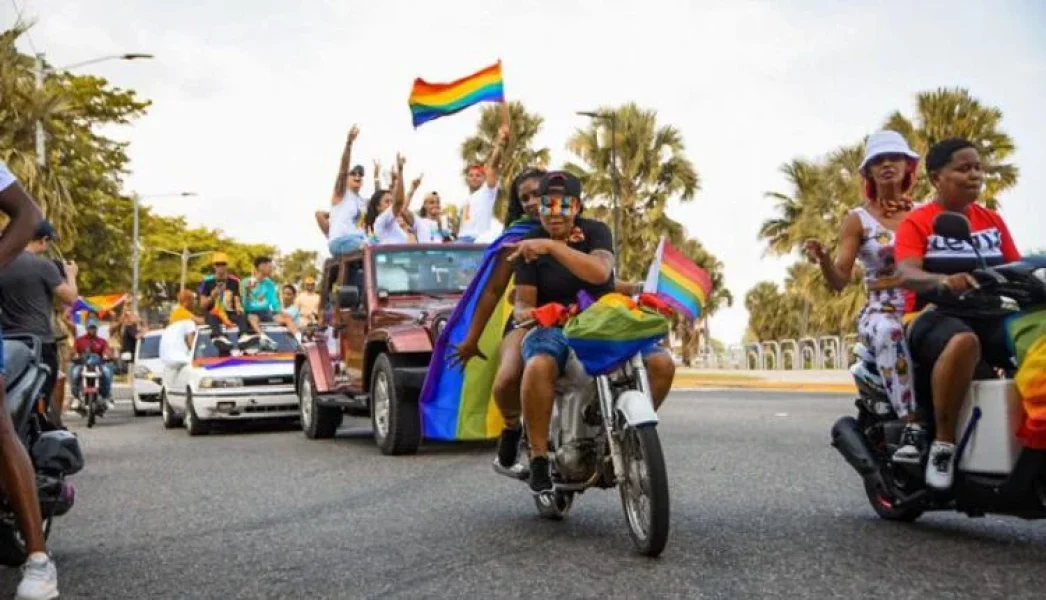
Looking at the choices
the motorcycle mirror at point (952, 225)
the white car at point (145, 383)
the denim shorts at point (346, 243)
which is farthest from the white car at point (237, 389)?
the motorcycle mirror at point (952, 225)

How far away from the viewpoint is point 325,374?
45.4ft

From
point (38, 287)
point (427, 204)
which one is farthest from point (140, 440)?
point (38, 287)

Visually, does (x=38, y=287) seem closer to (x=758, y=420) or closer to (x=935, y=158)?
(x=935, y=158)

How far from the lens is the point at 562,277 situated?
649cm

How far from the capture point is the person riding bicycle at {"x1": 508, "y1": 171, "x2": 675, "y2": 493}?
6137 mm

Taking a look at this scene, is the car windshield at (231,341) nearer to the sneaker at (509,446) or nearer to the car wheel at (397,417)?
the car wheel at (397,417)

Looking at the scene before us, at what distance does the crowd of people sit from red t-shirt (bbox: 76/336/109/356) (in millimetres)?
7854

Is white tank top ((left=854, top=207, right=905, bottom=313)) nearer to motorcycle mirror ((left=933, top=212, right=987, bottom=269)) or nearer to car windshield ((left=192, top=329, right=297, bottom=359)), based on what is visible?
motorcycle mirror ((left=933, top=212, right=987, bottom=269))

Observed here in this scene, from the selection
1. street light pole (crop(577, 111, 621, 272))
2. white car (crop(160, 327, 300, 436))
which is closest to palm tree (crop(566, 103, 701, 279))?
street light pole (crop(577, 111, 621, 272))

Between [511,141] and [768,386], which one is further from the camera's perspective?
[511,141]

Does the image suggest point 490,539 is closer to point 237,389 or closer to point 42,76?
point 237,389

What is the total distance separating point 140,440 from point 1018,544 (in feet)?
37.8

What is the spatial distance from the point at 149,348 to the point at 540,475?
1876 cm

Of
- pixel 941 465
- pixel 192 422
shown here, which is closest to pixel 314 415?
pixel 192 422
